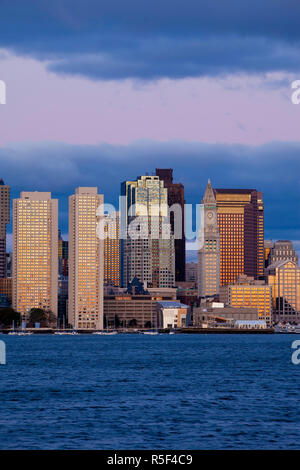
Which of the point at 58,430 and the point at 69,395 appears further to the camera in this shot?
the point at 69,395

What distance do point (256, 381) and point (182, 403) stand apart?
1906 cm

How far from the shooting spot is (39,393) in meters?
66.6

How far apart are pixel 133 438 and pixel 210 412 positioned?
35.3 ft

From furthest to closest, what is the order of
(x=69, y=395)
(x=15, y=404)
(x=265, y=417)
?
(x=69, y=395), (x=15, y=404), (x=265, y=417)

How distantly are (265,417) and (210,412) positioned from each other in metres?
3.77

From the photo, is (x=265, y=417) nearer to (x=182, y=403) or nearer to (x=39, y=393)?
(x=182, y=403)

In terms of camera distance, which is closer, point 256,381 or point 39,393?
point 39,393
